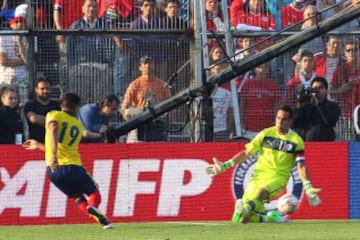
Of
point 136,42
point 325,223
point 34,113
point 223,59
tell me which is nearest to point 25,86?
point 34,113

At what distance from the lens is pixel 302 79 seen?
737 inches

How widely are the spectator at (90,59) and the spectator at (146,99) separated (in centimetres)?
46

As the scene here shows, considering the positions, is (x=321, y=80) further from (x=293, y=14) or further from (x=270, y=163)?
(x=270, y=163)

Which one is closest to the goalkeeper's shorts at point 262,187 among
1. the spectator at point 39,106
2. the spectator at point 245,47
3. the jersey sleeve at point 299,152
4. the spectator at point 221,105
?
the jersey sleeve at point 299,152

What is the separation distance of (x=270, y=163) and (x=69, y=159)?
3087 millimetres

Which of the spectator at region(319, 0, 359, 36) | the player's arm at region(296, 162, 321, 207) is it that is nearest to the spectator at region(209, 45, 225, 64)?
the spectator at region(319, 0, 359, 36)

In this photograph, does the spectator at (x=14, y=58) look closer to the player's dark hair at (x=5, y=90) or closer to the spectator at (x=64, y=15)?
the player's dark hair at (x=5, y=90)

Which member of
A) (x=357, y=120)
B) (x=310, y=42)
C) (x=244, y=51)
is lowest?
(x=357, y=120)

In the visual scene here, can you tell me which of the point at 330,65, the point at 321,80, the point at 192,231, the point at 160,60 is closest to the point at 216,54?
the point at 160,60

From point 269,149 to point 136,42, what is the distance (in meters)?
2.75

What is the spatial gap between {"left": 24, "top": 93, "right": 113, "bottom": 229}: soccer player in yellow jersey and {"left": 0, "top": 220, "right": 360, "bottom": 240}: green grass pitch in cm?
39

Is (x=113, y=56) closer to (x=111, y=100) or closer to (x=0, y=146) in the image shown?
(x=111, y=100)

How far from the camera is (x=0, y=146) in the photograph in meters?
18.4

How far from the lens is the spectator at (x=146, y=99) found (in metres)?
18.3
